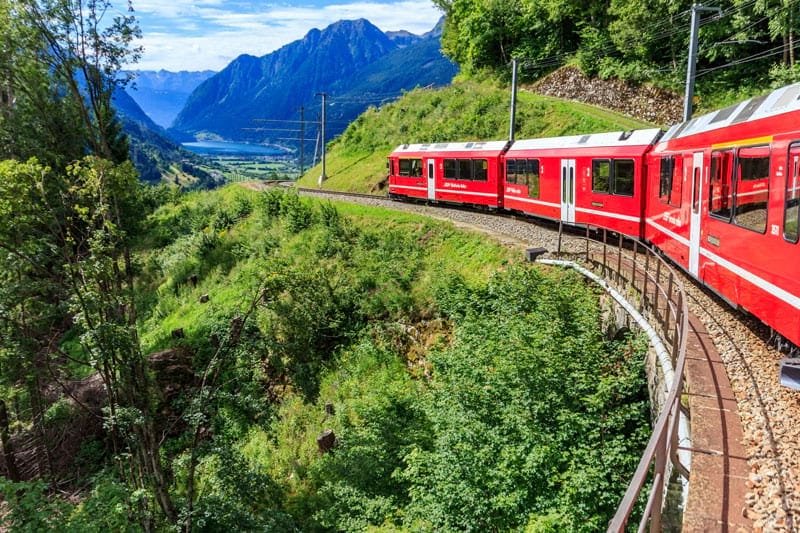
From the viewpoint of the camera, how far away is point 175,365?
66.9 ft

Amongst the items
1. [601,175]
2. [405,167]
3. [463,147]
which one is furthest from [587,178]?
[405,167]

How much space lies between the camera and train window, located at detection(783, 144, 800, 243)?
7.16 metres

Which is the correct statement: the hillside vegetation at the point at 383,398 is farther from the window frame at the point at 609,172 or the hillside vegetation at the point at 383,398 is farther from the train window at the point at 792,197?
the window frame at the point at 609,172

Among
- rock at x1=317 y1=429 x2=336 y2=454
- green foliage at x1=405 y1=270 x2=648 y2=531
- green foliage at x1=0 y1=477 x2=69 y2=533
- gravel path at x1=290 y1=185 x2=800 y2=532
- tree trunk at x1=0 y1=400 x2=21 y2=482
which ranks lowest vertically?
tree trunk at x1=0 y1=400 x2=21 y2=482

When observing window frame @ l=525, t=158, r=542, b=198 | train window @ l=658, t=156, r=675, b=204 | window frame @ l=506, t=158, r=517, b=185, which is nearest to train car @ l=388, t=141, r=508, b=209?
window frame @ l=506, t=158, r=517, b=185

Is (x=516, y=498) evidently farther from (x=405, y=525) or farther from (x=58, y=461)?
(x=58, y=461)

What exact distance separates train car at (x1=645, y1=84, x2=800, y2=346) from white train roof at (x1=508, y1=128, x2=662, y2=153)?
271 centimetres

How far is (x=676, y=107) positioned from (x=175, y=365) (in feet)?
103

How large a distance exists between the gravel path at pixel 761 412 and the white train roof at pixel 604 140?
5.19m

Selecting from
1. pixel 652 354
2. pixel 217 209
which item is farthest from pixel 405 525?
pixel 217 209

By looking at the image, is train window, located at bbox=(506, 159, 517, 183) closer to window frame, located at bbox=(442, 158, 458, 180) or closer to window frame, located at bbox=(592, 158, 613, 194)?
window frame, located at bbox=(442, 158, 458, 180)

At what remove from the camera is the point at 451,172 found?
26734 mm

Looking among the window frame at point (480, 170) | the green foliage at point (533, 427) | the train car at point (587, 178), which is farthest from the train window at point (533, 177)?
the green foliage at point (533, 427)

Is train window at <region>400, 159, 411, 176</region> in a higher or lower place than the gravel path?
higher
